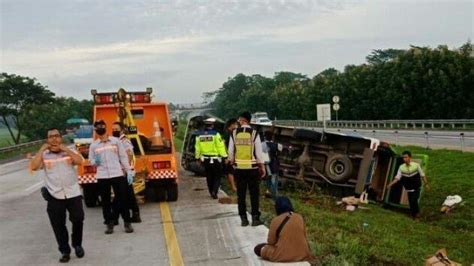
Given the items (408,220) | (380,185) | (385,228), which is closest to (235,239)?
(385,228)

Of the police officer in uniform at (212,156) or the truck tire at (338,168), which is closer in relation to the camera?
the police officer in uniform at (212,156)

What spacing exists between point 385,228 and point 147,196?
16.9 feet

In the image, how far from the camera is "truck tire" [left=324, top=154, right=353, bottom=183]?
16875 millimetres

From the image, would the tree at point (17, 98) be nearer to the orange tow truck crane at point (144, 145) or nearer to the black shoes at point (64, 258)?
the orange tow truck crane at point (144, 145)

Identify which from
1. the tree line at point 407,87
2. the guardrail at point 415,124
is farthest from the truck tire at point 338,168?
the tree line at point 407,87

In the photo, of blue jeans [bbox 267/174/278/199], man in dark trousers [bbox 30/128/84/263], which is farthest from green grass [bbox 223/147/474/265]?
man in dark trousers [bbox 30/128/84/263]

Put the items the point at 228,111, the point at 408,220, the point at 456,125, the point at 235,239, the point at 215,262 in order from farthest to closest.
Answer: the point at 228,111 → the point at 456,125 → the point at 408,220 → the point at 235,239 → the point at 215,262

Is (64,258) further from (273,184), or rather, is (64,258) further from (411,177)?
(411,177)

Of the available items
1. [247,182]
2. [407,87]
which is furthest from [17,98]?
[247,182]

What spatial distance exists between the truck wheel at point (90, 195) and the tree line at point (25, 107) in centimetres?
4442

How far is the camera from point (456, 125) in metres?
41.3

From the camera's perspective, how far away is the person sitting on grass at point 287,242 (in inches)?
283

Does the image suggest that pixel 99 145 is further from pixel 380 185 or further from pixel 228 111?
pixel 228 111

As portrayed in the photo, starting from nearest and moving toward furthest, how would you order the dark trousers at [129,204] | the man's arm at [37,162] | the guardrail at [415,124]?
the man's arm at [37,162] < the dark trousers at [129,204] < the guardrail at [415,124]
